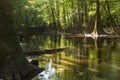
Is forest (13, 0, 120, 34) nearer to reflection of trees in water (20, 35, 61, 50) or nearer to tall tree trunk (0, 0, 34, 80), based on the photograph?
reflection of trees in water (20, 35, 61, 50)

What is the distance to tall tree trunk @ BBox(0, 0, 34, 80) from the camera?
30.3 ft

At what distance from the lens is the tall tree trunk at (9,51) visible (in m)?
9.24

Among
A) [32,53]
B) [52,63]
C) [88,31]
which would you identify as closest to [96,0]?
[88,31]

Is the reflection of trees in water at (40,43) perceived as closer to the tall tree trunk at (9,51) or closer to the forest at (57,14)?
the forest at (57,14)

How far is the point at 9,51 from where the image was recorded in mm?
9578

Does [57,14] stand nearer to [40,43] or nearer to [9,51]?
[40,43]

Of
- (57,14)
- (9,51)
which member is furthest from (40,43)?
(57,14)

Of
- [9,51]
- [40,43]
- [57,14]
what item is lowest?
[40,43]

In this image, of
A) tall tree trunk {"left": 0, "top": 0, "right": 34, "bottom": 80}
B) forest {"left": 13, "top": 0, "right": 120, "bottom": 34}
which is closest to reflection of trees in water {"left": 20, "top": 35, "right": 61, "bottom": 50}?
forest {"left": 13, "top": 0, "right": 120, "bottom": 34}

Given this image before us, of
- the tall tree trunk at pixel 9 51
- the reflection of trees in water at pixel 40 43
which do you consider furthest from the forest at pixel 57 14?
the tall tree trunk at pixel 9 51

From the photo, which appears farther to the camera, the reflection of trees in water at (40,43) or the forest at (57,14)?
the forest at (57,14)

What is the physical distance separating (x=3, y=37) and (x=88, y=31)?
26631mm

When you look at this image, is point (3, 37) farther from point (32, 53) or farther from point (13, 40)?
point (32, 53)

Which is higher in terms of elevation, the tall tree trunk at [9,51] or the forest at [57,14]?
the forest at [57,14]
